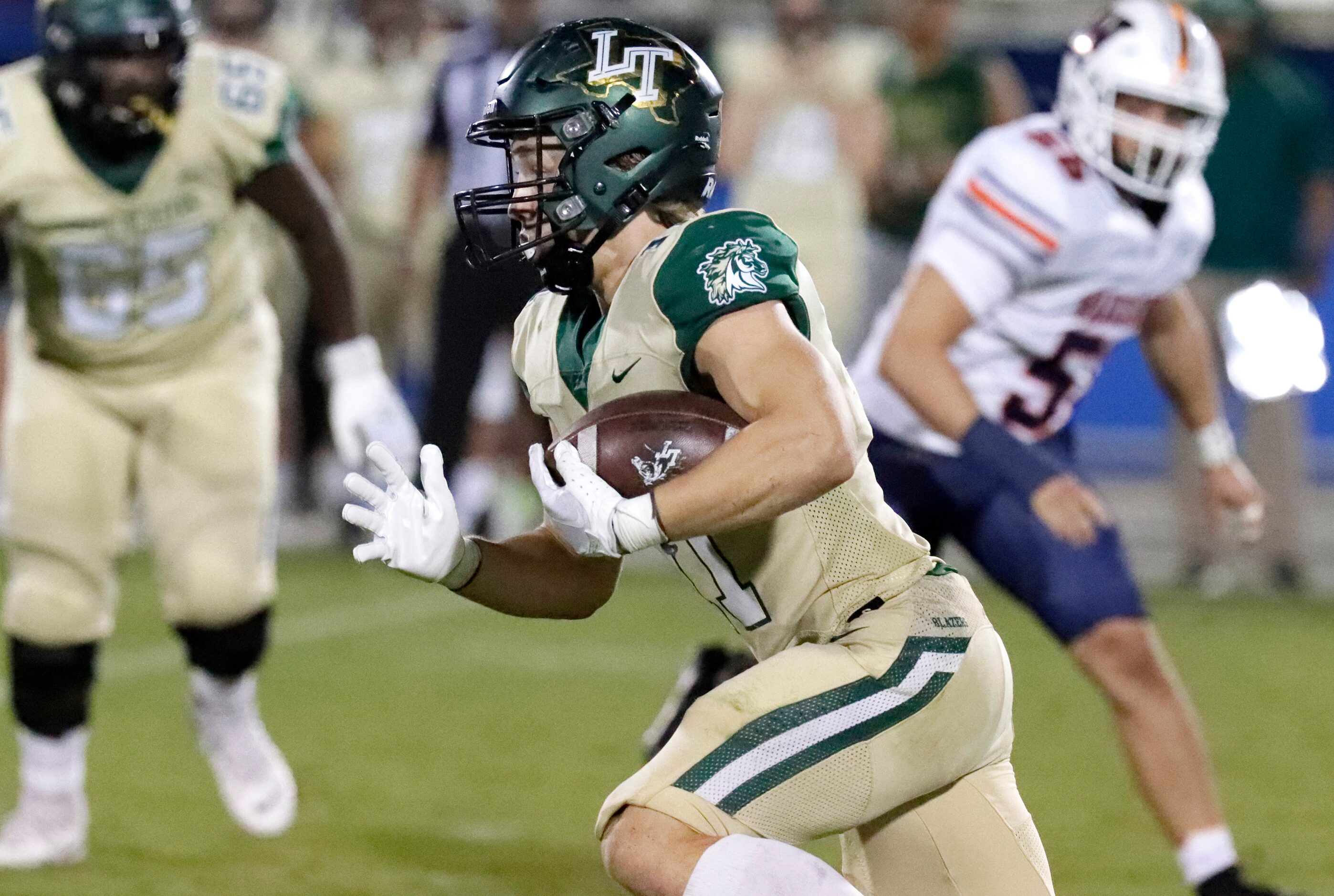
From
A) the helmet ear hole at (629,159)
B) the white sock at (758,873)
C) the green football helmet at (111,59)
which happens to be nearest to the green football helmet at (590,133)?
the helmet ear hole at (629,159)

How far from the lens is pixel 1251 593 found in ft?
25.3

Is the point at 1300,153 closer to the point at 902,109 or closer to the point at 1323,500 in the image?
the point at 902,109

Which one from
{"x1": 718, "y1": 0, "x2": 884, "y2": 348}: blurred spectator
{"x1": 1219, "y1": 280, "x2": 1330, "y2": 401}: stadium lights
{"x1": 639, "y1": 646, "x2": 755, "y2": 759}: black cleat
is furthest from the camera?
{"x1": 718, "y1": 0, "x2": 884, "y2": 348}: blurred spectator

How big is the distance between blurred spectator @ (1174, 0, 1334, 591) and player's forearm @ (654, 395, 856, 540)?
568 centimetres

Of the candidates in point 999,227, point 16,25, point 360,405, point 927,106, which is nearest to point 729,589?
point 999,227

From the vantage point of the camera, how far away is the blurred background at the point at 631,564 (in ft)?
13.9

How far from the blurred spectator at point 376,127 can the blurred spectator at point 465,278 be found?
1.83 ft

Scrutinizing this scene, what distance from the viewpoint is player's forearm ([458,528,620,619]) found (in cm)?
279

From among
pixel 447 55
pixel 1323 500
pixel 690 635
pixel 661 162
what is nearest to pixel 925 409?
pixel 661 162

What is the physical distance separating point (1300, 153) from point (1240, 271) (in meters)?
0.48

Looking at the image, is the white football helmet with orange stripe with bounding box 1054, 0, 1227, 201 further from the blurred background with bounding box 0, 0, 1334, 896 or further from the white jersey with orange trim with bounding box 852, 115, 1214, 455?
the blurred background with bounding box 0, 0, 1334, 896

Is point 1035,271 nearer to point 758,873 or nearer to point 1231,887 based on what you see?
point 1231,887

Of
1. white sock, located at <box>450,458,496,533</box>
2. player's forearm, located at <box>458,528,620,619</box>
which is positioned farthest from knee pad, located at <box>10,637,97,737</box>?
white sock, located at <box>450,458,496,533</box>

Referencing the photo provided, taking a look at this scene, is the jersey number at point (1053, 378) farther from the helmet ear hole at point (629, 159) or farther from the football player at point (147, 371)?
the helmet ear hole at point (629, 159)
